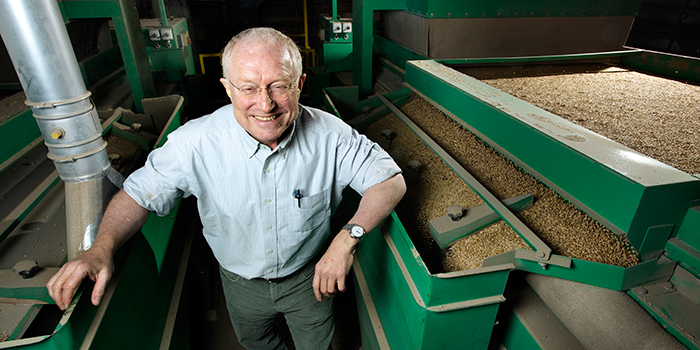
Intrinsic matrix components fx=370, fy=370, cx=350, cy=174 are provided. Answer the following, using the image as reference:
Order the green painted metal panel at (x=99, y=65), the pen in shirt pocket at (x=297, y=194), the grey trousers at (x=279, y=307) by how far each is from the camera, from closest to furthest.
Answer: the pen in shirt pocket at (x=297, y=194) < the grey trousers at (x=279, y=307) < the green painted metal panel at (x=99, y=65)

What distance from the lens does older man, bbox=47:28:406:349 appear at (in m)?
1.26

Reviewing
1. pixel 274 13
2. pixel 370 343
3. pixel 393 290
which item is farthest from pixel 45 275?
pixel 274 13

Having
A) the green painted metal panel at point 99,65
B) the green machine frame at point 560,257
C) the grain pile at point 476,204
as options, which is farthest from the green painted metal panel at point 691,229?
the green painted metal panel at point 99,65

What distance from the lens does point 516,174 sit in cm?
172

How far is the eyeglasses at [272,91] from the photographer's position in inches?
49.7

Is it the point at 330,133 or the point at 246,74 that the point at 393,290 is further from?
the point at 246,74

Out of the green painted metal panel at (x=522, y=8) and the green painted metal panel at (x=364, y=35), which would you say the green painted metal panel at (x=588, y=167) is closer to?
the green painted metal panel at (x=522, y=8)

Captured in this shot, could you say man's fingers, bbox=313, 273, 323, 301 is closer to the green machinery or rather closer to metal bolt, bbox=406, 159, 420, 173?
the green machinery

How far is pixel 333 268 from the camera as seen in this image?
50.5 inches

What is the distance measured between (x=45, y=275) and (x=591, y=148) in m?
1.84

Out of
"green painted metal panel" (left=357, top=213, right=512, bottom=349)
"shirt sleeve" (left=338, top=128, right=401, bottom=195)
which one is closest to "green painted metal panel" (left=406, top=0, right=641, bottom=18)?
"shirt sleeve" (left=338, top=128, right=401, bottom=195)

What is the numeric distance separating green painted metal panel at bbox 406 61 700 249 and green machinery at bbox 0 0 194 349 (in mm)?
1568

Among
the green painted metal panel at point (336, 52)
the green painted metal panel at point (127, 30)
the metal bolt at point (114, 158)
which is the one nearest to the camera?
the metal bolt at point (114, 158)

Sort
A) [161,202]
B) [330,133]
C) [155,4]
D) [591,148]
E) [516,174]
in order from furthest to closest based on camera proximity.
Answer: [155,4], [516,174], [330,133], [161,202], [591,148]
